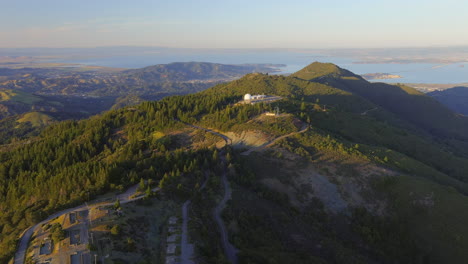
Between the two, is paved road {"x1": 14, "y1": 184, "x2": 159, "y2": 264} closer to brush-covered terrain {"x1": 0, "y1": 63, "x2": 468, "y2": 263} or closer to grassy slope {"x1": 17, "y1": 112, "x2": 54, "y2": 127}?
brush-covered terrain {"x1": 0, "y1": 63, "x2": 468, "y2": 263}

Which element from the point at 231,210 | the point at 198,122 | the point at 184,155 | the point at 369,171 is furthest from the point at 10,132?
the point at 369,171

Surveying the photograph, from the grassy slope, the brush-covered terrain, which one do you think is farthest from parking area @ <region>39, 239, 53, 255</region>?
the grassy slope

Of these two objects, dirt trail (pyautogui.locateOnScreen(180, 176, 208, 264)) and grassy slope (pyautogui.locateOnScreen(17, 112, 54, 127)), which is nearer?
dirt trail (pyautogui.locateOnScreen(180, 176, 208, 264))

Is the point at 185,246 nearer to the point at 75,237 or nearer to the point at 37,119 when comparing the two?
the point at 75,237

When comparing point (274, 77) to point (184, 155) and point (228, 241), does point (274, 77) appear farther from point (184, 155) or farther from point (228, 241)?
point (228, 241)

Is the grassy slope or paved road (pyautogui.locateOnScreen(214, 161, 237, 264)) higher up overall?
paved road (pyautogui.locateOnScreen(214, 161, 237, 264))

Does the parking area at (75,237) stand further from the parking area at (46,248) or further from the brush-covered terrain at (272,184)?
the brush-covered terrain at (272,184)

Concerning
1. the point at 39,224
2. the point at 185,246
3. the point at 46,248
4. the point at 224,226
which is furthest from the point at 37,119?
the point at 185,246
